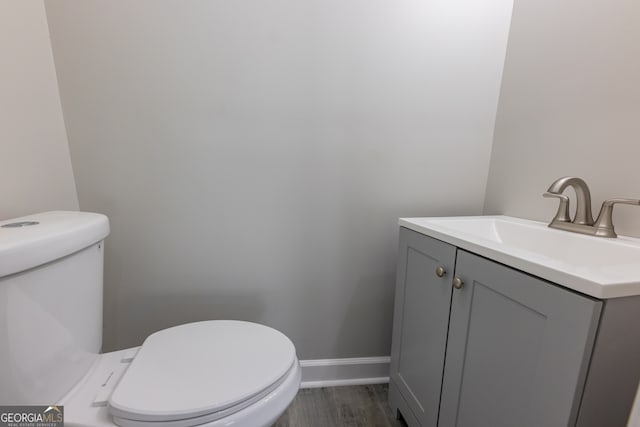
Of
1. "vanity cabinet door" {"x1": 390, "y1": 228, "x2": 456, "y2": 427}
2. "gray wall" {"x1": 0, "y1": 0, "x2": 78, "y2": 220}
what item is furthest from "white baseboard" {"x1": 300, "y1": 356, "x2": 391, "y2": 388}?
"gray wall" {"x1": 0, "y1": 0, "x2": 78, "y2": 220}

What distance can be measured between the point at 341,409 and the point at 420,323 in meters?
0.57

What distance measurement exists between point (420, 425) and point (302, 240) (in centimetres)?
76

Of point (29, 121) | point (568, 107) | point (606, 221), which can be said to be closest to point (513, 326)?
point (606, 221)

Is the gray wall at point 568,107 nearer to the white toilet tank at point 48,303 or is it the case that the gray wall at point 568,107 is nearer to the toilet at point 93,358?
the toilet at point 93,358

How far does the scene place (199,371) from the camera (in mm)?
670

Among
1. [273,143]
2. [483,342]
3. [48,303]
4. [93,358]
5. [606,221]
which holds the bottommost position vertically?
[93,358]

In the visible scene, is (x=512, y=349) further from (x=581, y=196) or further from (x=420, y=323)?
(x=581, y=196)

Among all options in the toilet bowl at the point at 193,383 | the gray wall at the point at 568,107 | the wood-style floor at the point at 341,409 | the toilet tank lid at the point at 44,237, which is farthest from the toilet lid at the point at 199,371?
the gray wall at the point at 568,107

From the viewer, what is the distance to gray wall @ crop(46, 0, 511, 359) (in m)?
0.98

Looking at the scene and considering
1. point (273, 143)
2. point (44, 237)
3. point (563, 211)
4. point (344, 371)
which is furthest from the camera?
point (344, 371)

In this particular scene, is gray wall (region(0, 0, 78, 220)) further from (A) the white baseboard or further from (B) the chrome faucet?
(B) the chrome faucet

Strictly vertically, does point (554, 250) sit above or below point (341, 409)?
above

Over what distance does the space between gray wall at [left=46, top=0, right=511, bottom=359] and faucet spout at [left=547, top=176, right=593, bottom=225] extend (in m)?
0.43

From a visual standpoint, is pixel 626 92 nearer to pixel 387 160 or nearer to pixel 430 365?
pixel 387 160
